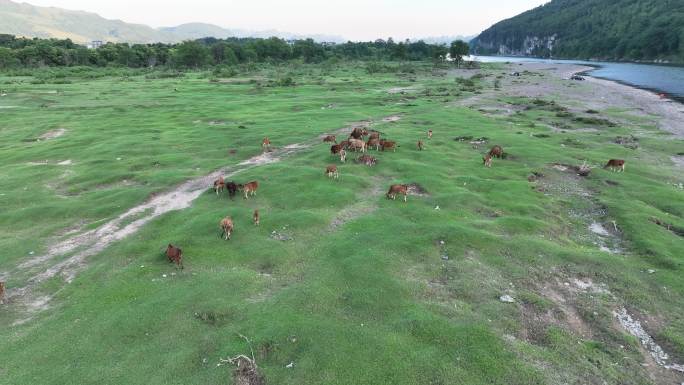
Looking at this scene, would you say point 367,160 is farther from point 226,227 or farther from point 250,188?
point 226,227

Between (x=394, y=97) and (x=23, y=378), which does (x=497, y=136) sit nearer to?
(x=394, y=97)

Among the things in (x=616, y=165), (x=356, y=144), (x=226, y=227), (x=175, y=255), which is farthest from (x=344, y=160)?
(x=616, y=165)

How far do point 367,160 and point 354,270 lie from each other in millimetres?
13312

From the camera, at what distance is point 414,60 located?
169m

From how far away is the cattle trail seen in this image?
47.0ft

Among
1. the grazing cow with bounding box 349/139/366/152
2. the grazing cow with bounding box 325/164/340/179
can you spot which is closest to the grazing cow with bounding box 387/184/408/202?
the grazing cow with bounding box 325/164/340/179

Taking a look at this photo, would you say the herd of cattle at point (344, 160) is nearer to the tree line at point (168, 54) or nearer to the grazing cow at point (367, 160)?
the grazing cow at point (367, 160)

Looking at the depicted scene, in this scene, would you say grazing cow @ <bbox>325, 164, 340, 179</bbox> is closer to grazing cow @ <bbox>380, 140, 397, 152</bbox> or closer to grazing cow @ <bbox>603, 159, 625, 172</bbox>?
grazing cow @ <bbox>380, 140, 397, 152</bbox>

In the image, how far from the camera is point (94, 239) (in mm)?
18250

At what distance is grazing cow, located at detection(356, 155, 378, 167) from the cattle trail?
760 centimetres

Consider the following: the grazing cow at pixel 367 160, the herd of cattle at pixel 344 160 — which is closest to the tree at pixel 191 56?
the herd of cattle at pixel 344 160

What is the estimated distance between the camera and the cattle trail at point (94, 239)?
47.0 feet

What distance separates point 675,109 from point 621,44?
154 metres

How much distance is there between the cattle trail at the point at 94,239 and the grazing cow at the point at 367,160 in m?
7.60
